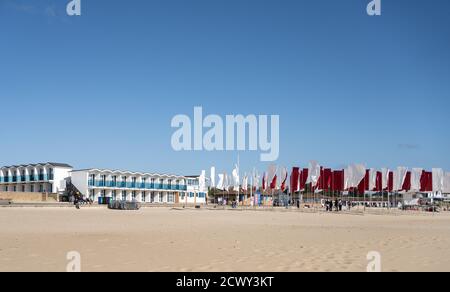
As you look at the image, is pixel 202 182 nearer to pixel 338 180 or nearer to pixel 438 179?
pixel 338 180

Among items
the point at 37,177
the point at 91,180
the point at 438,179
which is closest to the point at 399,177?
the point at 438,179

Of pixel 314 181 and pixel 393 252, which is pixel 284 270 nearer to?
pixel 393 252

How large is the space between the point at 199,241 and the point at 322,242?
3.70 metres

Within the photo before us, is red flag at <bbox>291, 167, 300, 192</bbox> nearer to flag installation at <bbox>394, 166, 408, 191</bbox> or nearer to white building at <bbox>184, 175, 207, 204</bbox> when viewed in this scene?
flag installation at <bbox>394, 166, 408, 191</bbox>

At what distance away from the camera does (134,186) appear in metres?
81.9

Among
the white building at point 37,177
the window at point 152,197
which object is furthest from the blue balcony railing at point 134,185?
the white building at point 37,177

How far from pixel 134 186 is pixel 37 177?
15.6m

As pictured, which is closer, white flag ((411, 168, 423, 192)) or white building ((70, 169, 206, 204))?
white flag ((411, 168, 423, 192))

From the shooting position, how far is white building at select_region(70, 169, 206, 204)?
2928 inches

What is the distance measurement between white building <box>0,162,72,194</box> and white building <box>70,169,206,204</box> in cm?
187

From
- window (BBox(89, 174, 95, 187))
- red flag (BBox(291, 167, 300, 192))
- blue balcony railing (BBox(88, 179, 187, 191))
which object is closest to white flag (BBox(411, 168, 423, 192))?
red flag (BBox(291, 167, 300, 192))

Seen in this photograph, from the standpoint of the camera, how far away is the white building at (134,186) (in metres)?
74.4

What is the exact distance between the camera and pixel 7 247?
12102mm

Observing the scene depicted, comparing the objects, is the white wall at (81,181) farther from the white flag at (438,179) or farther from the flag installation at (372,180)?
the white flag at (438,179)
